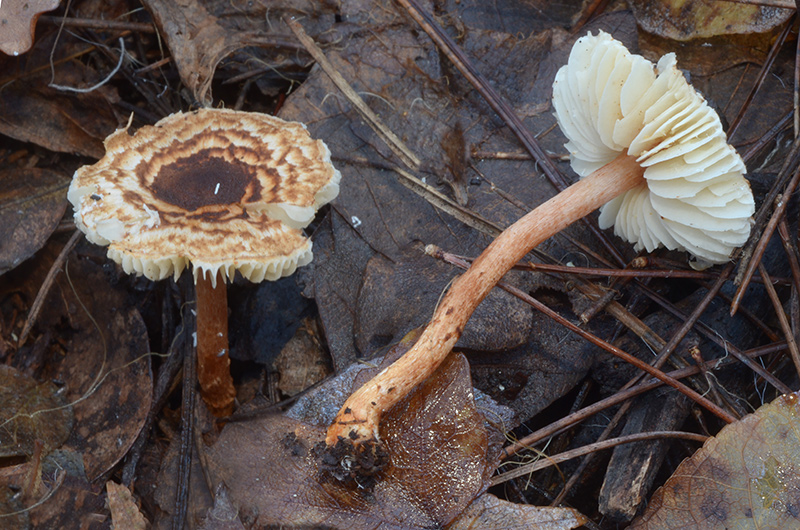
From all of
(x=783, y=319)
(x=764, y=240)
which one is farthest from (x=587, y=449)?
(x=764, y=240)

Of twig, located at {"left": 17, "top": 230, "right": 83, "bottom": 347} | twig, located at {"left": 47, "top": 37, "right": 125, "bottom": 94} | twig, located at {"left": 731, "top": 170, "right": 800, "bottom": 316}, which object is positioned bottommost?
twig, located at {"left": 17, "top": 230, "right": 83, "bottom": 347}

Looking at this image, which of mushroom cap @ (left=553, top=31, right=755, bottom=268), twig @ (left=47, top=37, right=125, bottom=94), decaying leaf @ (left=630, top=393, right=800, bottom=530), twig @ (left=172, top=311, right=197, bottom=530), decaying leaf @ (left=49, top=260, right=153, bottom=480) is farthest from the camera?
twig @ (left=47, top=37, right=125, bottom=94)

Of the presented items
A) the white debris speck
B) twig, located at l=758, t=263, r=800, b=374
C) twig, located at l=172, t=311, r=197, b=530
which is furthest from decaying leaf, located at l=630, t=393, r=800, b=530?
the white debris speck

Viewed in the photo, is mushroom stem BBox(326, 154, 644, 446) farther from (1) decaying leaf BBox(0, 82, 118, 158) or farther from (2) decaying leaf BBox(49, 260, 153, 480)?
(1) decaying leaf BBox(0, 82, 118, 158)

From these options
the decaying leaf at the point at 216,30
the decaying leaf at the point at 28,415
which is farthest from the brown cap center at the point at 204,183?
the decaying leaf at the point at 28,415

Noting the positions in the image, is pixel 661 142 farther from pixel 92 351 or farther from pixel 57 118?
pixel 57 118

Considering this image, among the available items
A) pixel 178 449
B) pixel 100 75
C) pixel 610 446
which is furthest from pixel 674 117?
pixel 100 75

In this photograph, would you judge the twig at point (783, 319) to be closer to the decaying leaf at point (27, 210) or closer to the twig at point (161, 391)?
the twig at point (161, 391)
